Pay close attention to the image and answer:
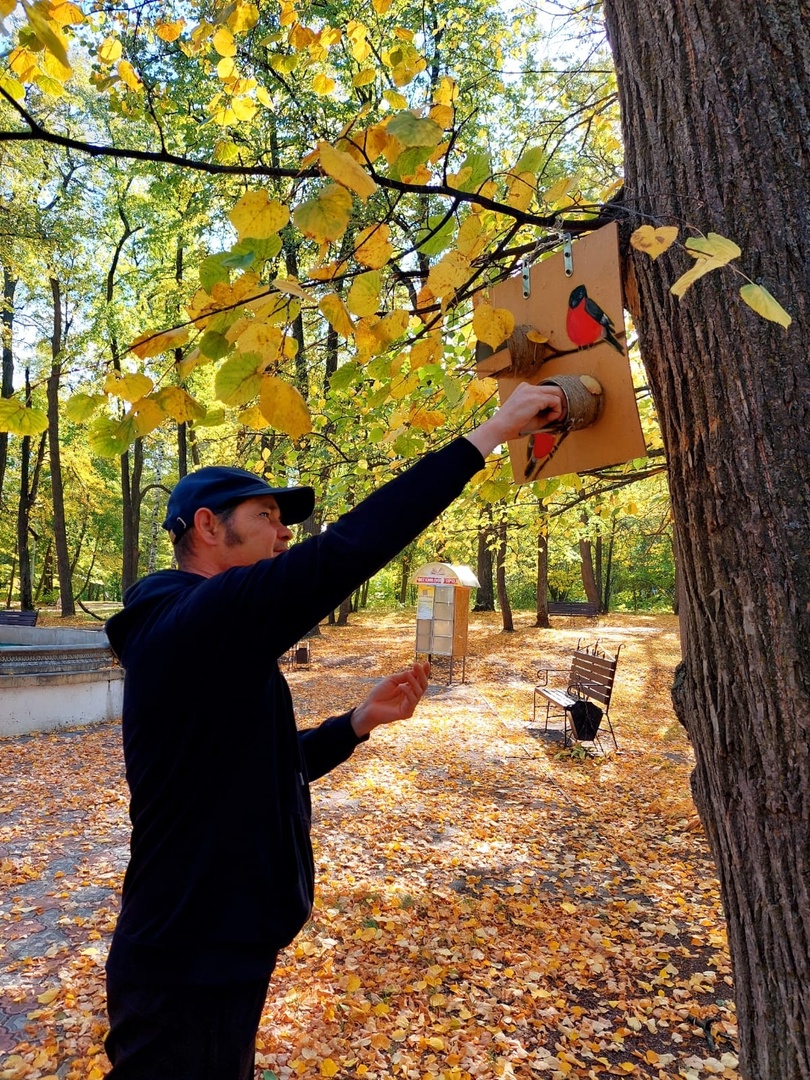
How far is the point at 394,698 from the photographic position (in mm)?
1991

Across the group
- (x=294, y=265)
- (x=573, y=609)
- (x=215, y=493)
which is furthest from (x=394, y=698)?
(x=573, y=609)

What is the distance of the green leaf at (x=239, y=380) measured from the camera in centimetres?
137

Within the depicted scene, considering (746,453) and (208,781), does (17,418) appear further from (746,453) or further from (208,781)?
(746,453)

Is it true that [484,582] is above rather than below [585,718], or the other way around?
above

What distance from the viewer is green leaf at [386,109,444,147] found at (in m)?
1.22

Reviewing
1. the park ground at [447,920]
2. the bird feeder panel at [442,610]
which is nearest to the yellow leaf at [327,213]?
the park ground at [447,920]

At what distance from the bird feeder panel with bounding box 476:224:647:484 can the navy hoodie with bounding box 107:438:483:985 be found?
12.8 inches

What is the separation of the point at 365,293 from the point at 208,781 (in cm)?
120

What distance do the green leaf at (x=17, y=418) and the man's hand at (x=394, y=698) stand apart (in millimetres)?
1153

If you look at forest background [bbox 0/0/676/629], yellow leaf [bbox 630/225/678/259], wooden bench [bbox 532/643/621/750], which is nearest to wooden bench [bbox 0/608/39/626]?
forest background [bbox 0/0/676/629]

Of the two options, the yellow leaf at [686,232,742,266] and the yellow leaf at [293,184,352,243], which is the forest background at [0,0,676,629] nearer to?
the yellow leaf at [293,184,352,243]

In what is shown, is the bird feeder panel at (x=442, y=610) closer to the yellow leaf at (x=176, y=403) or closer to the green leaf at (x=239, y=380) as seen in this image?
the yellow leaf at (x=176, y=403)

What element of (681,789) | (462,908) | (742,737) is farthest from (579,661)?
(742,737)

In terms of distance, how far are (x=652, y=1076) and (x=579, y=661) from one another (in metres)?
6.72
